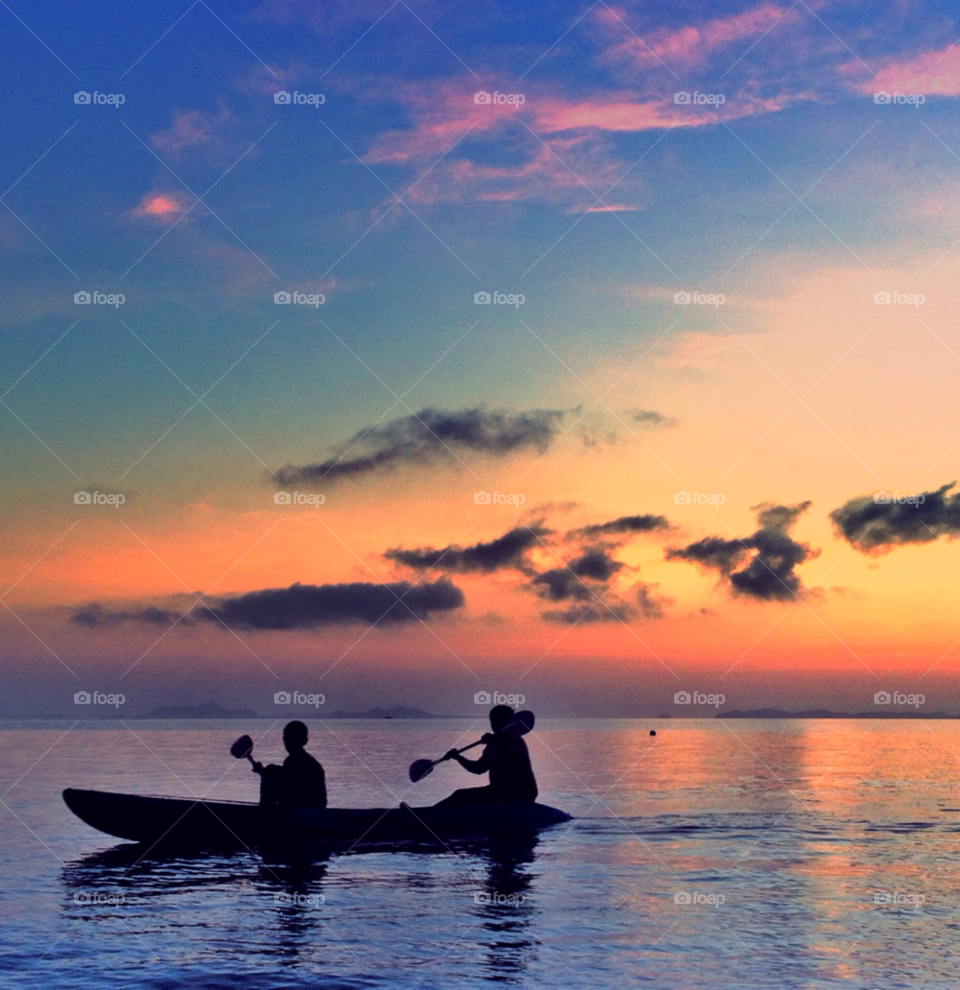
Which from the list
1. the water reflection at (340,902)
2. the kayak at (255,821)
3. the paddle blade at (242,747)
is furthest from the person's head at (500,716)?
the paddle blade at (242,747)

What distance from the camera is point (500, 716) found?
Result: 2080 cm

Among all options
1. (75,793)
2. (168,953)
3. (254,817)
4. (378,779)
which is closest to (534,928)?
(168,953)

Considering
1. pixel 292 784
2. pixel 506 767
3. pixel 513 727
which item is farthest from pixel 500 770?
pixel 292 784

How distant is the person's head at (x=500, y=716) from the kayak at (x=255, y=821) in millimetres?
1600

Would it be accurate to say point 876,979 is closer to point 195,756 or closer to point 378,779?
point 378,779

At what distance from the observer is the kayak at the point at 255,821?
19438 millimetres

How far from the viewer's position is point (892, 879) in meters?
18.4

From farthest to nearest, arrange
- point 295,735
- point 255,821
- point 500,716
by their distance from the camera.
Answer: point 500,716, point 255,821, point 295,735

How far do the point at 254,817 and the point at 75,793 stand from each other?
11.8 ft

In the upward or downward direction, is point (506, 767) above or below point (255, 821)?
above

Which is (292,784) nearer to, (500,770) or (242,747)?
(242,747)

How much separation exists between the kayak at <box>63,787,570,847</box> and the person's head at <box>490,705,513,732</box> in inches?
63.0

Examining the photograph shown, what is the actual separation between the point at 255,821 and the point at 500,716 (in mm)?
4927

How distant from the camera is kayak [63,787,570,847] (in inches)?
765
